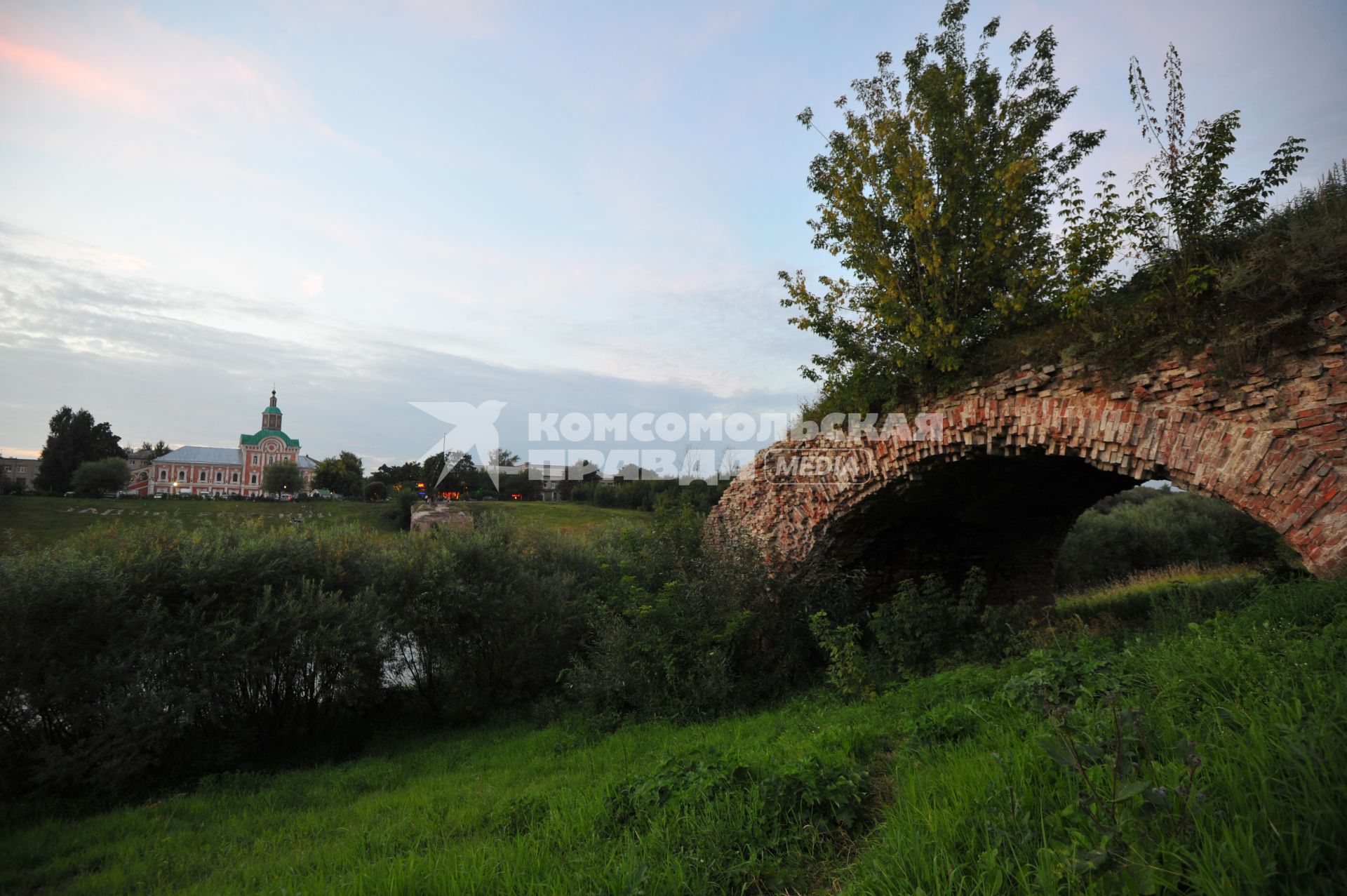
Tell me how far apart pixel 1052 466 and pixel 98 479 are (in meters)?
58.3

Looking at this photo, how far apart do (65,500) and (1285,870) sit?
54825 mm

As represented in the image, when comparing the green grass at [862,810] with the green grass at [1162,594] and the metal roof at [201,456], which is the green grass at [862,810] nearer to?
the green grass at [1162,594]

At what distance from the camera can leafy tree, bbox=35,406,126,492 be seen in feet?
168

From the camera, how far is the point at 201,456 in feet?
214

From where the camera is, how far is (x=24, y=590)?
5.70 meters

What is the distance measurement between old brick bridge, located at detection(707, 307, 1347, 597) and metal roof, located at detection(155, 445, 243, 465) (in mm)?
71618

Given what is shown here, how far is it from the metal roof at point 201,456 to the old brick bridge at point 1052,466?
235ft

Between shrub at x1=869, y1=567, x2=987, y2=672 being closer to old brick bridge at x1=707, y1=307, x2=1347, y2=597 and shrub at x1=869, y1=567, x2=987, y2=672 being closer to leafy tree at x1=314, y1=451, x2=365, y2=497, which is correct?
old brick bridge at x1=707, y1=307, x2=1347, y2=597

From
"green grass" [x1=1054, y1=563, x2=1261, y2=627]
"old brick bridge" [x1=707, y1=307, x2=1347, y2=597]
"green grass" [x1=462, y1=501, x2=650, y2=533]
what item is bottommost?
"green grass" [x1=1054, y1=563, x2=1261, y2=627]

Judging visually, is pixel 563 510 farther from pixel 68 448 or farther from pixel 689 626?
pixel 68 448

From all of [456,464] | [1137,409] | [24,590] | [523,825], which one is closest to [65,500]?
[456,464]

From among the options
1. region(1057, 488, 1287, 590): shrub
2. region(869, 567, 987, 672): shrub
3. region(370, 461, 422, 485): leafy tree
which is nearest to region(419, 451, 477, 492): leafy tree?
region(370, 461, 422, 485): leafy tree

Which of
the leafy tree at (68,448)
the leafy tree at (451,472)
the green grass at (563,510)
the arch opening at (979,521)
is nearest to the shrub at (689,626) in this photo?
the arch opening at (979,521)

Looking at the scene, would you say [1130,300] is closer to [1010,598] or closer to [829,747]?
[829,747]
